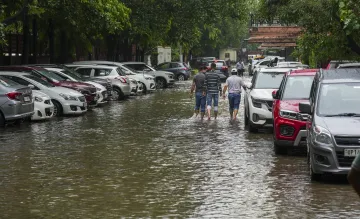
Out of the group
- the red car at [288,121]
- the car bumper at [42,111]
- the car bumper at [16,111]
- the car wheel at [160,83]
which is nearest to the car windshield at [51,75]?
the car bumper at [42,111]

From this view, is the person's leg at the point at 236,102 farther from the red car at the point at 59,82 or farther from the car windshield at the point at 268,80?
the red car at the point at 59,82

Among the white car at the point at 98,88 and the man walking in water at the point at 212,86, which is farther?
the white car at the point at 98,88

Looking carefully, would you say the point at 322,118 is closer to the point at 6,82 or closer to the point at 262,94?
Answer: the point at 262,94

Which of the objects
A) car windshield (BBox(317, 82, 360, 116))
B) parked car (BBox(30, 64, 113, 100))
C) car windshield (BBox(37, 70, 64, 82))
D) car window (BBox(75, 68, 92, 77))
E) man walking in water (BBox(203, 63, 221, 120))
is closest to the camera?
car windshield (BBox(317, 82, 360, 116))

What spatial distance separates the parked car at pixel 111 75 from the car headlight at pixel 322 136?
24056 millimetres

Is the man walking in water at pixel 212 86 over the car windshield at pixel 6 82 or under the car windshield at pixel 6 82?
under

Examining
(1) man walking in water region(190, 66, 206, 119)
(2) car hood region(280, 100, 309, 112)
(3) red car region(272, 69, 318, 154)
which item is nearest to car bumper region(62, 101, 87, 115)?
(1) man walking in water region(190, 66, 206, 119)

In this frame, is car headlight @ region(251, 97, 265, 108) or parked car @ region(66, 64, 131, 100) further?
parked car @ region(66, 64, 131, 100)

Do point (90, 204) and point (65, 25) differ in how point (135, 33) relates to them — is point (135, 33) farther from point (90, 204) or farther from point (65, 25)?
point (90, 204)

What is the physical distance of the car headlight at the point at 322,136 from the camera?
40.9ft

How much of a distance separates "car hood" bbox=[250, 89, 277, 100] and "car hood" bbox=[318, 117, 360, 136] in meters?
7.87

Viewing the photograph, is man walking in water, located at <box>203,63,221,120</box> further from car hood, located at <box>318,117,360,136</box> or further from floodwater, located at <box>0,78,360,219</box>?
car hood, located at <box>318,117,360,136</box>

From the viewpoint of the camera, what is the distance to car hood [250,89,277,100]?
69.4 feet

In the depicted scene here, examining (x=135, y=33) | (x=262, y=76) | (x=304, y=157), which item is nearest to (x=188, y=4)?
(x=135, y=33)
